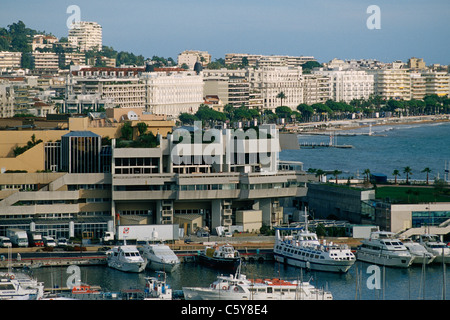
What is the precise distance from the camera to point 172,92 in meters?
75.4

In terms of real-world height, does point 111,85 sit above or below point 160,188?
above

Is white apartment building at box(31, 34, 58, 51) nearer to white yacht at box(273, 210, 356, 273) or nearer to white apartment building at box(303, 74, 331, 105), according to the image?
white apartment building at box(303, 74, 331, 105)

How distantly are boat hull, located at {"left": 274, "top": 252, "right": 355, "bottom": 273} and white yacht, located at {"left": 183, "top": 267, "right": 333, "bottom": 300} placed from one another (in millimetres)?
3582

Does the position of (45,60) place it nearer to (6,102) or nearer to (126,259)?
(6,102)

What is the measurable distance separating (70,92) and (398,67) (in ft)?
162

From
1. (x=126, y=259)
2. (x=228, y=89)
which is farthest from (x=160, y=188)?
(x=228, y=89)

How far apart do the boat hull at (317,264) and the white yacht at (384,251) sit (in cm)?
92

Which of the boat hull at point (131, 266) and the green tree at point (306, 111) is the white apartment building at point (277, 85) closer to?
the green tree at point (306, 111)

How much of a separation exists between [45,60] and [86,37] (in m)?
17.9

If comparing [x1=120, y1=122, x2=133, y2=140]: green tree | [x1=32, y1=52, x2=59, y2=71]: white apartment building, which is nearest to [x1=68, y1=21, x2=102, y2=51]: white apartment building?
[x1=32, y1=52, x2=59, y2=71]: white apartment building

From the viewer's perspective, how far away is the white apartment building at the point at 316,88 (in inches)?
3652

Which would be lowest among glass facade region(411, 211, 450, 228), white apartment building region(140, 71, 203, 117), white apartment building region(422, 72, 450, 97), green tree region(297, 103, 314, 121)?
glass facade region(411, 211, 450, 228)

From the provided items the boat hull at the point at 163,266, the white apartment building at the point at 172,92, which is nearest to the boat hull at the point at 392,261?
the boat hull at the point at 163,266

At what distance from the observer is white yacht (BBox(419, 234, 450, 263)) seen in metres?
19.9
